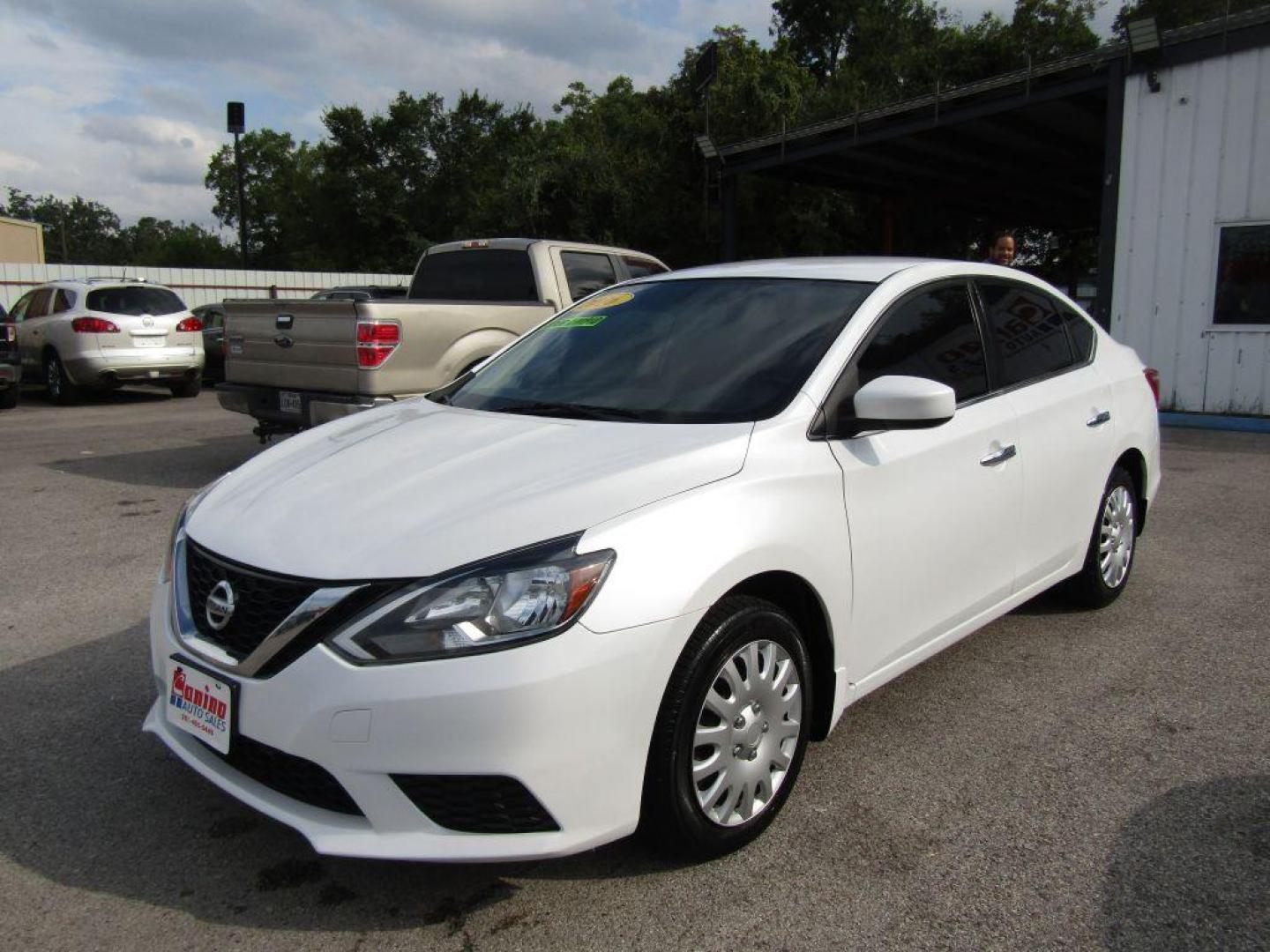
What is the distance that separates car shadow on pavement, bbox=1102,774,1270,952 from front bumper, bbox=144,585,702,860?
49.2 inches

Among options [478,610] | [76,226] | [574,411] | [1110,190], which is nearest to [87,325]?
[574,411]

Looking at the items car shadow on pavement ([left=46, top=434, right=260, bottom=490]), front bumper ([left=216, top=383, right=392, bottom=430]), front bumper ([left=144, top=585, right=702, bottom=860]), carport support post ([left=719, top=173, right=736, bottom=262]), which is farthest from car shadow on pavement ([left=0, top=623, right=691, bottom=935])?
carport support post ([left=719, top=173, right=736, bottom=262])

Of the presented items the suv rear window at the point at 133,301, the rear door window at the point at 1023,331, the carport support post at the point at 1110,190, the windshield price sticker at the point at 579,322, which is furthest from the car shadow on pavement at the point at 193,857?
the suv rear window at the point at 133,301

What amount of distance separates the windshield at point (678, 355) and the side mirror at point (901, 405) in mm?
224

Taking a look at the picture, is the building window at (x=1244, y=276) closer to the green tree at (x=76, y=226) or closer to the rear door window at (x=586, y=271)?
the rear door window at (x=586, y=271)

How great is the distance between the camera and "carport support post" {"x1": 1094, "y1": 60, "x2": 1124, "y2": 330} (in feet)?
37.7

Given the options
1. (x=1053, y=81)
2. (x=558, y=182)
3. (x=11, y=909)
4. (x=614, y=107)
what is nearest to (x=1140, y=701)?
(x=11, y=909)

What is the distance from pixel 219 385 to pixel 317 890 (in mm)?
6394

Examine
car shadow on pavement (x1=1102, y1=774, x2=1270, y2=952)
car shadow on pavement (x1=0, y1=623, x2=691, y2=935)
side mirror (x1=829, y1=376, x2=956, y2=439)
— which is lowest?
car shadow on pavement (x1=1102, y1=774, x2=1270, y2=952)

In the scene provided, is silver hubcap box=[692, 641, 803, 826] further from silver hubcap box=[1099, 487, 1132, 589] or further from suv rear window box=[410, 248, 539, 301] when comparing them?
suv rear window box=[410, 248, 539, 301]

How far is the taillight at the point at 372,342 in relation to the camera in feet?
22.7

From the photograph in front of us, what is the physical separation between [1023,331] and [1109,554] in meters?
1.25

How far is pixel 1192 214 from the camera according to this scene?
1112 centimetres

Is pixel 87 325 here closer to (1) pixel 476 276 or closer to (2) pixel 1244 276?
(1) pixel 476 276
